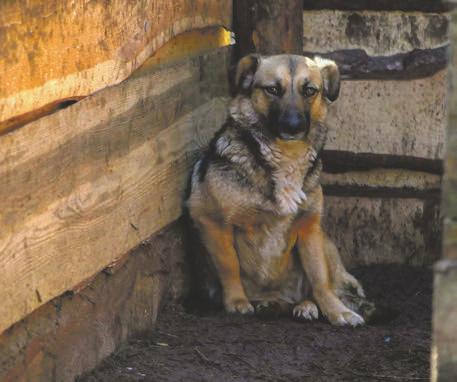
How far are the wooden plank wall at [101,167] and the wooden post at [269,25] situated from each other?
5.7 inches

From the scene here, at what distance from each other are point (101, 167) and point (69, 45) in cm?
69

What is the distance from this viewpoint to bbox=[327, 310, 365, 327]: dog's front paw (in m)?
5.62

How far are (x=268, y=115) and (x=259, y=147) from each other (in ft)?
0.65

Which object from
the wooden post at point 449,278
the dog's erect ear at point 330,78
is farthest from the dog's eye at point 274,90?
the wooden post at point 449,278

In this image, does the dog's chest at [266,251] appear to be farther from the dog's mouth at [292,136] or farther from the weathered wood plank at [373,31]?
the weathered wood plank at [373,31]

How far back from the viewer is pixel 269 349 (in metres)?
5.04

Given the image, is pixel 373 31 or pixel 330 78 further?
pixel 373 31

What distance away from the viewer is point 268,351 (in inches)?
197

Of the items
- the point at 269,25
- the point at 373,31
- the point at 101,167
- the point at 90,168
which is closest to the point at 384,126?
the point at 373,31

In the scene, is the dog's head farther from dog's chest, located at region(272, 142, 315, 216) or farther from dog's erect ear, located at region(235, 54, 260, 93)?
dog's chest, located at region(272, 142, 315, 216)

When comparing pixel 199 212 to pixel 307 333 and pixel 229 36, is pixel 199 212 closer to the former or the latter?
pixel 307 333

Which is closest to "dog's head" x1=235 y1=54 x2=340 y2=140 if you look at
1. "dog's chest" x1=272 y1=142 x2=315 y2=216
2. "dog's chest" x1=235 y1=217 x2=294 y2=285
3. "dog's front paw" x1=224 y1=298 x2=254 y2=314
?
"dog's chest" x1=272 y1=142 x2=315 y2=216

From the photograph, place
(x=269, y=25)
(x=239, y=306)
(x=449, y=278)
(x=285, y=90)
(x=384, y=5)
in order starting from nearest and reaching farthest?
1. (x=449, y=278)
2. (x=285, y=90)
3. (x=239, y=306)
4. (x=269, y=25)
5. (x=384, y=5)

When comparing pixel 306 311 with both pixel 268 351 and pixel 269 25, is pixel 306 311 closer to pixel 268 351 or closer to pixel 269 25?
pixel 268 351
